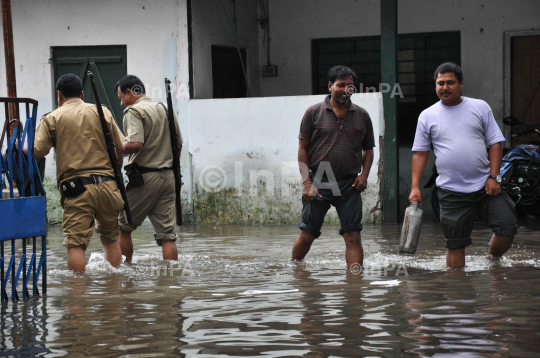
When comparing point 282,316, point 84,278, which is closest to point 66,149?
point 84,278

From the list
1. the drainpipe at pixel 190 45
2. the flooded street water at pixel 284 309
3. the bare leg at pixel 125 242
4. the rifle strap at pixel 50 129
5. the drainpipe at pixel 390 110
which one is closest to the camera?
the flooded street water at pixel 284 309

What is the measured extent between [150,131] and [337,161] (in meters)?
1.74

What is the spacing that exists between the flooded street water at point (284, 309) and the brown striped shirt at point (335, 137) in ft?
3.01

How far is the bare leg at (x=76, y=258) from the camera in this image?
664 centimetres

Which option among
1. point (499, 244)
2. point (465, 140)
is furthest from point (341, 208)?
point (499, 244)

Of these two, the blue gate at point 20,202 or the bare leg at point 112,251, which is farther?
the bare leg at point 112,251

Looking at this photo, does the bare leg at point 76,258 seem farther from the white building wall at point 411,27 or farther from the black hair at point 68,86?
the white building wall at point 411,27

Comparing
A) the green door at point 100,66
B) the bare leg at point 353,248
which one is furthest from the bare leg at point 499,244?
the green door at point 100,66

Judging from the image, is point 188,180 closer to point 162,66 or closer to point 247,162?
point 247,162

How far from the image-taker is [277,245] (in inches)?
369

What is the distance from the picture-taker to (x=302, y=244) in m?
7.02

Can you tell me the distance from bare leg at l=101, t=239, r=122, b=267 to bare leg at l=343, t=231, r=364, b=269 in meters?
1.98

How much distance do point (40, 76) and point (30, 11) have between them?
3.49 ft

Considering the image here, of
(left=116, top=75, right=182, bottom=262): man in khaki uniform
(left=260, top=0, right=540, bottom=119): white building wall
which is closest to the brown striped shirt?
(left=116, top=75, right=182, bottom=262): man in khaki uniform
